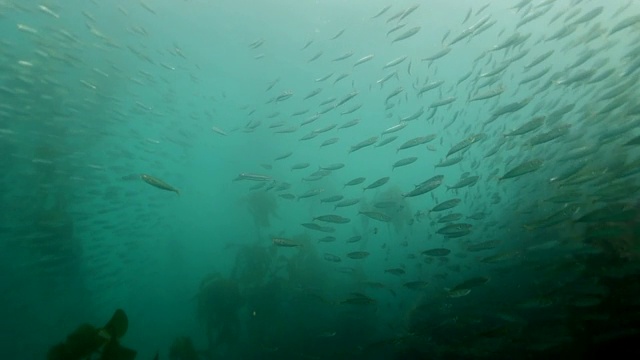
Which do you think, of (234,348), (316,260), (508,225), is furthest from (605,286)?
(234,348)

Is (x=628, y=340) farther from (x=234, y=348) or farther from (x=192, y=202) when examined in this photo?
(x=192, y=202)

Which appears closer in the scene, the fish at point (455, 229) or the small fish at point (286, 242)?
the fish at point (455, 229)

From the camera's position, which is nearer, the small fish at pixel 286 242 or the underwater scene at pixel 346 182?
the underwater scene at pixel 346 182

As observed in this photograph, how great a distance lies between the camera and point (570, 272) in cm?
709

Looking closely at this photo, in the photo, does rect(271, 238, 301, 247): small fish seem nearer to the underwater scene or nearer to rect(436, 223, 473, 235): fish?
the underwater scene

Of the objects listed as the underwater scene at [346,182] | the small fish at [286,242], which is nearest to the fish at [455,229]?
the underwater scene at [346,182]

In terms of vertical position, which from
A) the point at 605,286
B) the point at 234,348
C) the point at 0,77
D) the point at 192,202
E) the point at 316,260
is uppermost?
the point at 192,202

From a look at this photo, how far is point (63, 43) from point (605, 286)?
734 inches

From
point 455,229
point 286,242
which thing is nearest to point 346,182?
point 286,242

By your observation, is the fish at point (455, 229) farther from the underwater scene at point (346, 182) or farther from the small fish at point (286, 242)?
the small fish at point (286, 242)

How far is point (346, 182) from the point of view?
2366 cm

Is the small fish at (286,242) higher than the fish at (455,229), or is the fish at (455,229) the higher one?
the small fish at (286,242)

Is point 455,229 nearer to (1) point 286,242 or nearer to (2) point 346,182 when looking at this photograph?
(1) point 286,242

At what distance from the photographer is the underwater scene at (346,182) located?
7020 mm
